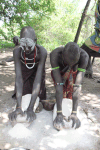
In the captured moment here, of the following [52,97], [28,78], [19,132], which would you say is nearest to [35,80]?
[28,78]

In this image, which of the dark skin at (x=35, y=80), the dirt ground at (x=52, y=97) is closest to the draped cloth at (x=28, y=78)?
the dark skin at (x=35, y=80)

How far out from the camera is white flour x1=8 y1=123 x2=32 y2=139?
1772mm

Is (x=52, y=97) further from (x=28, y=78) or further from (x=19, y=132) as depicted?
(x=19, y=132)

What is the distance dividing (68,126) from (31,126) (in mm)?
515

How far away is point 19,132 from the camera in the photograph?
1.80 meters

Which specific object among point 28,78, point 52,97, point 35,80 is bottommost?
point 52,97

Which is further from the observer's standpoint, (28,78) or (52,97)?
(52,97)

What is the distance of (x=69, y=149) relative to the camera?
5.29ft

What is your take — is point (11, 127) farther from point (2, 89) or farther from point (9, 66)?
point (9, 66)

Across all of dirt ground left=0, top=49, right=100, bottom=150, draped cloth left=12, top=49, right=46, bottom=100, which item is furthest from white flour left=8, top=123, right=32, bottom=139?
draped cloth left=12, top=49, right=46, bottom=100

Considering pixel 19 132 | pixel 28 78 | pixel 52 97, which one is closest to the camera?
pixel 19 132

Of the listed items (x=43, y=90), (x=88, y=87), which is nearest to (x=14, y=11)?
(x=43, y=90)

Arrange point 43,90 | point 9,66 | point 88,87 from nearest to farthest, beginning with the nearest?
point 43,90 → point 88,87 → point 9,66

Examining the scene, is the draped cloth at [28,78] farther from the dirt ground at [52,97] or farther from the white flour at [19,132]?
the white flour at [19,132]
